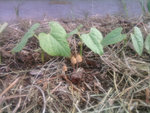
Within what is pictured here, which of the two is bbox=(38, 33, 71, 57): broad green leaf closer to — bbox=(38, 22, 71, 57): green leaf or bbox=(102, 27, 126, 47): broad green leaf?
bbox=(38, 22, 71, 57): green leaf

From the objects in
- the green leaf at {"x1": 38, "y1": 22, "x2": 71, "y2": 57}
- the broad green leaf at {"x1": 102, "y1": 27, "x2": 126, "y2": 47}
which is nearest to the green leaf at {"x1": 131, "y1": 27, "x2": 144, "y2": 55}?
the broad green leaf at {"x1": 102, "y1": 27, "x2": 126, "y2": 47}

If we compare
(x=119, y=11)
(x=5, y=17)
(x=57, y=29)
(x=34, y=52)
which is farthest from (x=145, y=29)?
(x=5, y=17)

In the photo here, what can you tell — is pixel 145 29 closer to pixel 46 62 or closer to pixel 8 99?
pixel 46 62

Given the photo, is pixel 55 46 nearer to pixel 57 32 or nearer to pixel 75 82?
pixel 57 32

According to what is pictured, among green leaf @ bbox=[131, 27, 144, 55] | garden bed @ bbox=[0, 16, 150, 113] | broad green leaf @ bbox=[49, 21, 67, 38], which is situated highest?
broad green leaf @ bbox=[49, 21, 67, 38]

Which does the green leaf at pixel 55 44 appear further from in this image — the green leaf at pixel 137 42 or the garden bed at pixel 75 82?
the green leaf at pixel 137 42

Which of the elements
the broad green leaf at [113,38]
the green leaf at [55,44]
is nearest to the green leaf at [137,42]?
the broad green leaf at [113,38]
